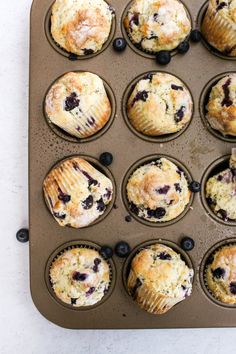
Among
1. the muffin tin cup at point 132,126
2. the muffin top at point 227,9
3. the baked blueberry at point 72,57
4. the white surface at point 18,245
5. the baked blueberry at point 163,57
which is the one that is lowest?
the white surface at point 18,245

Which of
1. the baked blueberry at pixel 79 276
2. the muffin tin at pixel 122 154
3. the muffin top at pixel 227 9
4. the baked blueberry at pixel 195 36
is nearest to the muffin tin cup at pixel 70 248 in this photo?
the muffin tin at pixel 122 154

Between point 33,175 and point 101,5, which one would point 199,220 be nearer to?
point 33,175

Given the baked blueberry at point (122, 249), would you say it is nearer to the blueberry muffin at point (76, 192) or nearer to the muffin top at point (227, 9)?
the blueberry muffin at point (76, 192)

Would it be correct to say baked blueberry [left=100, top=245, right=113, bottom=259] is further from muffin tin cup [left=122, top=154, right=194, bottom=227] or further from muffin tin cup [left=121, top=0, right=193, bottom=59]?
muffin tin cup [left=121, top=0, right=193, bottom=59]

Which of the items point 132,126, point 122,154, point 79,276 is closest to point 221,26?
point 132,126

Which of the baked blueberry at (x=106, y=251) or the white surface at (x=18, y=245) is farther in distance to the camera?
the white surface at (x=18, y=245)

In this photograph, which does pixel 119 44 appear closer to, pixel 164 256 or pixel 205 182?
pixel 205 182

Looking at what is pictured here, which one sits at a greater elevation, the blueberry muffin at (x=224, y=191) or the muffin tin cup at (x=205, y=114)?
the muffin tin cup at (x=205, y=114)
